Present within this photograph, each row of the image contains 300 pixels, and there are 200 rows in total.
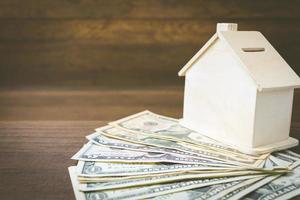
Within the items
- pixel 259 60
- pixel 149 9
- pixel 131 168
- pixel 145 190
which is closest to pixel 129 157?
pixel 131 168

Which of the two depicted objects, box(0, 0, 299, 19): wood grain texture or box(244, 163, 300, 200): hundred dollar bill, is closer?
box(244, 163, 300, 200): hundred dollar bill

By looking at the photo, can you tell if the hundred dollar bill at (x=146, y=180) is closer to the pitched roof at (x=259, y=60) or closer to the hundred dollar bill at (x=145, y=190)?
the hundred dollar bill at (x=145, y=190)

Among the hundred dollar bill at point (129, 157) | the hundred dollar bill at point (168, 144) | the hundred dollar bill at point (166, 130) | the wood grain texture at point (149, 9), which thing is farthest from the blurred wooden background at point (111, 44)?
the hundred dollar bill at point (129, 157)

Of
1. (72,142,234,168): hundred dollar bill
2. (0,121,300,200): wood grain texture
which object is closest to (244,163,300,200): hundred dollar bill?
(72,142,234,168): hundred dollar bill

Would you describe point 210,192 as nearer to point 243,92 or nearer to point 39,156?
point 243,92

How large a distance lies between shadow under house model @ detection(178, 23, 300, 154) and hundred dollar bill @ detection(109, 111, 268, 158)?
3cm

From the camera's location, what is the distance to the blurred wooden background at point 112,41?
1924 millimetres

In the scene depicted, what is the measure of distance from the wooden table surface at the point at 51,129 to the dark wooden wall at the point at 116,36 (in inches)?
6.2

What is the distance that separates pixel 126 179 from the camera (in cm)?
69

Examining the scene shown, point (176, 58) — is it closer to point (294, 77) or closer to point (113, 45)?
point (113, 45)

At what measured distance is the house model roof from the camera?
0.81 metres

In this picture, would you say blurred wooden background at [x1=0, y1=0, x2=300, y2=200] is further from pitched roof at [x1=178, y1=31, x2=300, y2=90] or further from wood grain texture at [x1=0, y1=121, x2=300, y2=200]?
pitched roof at [x1=178, y1=31, x2=300, y2=90]

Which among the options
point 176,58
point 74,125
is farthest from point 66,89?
point 74,125

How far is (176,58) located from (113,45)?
38 centimetres
